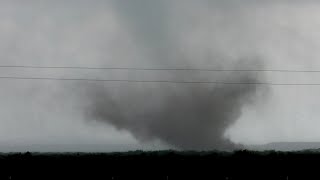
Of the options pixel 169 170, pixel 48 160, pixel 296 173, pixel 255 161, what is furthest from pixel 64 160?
pixel 296 173

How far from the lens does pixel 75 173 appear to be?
7356 centimetres

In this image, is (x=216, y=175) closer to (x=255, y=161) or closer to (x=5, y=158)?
(x=255, y=161)

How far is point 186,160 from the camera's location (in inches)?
2968

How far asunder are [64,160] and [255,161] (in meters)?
22.1

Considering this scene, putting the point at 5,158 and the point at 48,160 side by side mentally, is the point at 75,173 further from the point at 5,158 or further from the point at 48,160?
the point at 5,158

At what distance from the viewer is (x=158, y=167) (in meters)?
74.8

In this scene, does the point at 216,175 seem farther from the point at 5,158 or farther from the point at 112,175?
the point at 5,158

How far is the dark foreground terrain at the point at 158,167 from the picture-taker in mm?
72938

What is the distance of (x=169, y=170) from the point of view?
244 feet

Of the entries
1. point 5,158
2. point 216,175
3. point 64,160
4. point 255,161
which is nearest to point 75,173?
point 64,160

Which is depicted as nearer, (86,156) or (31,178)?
(31,178)

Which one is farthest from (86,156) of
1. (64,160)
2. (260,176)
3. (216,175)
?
(260,176)

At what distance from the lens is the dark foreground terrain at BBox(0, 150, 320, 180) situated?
2872 inches

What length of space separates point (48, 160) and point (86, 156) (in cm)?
485
